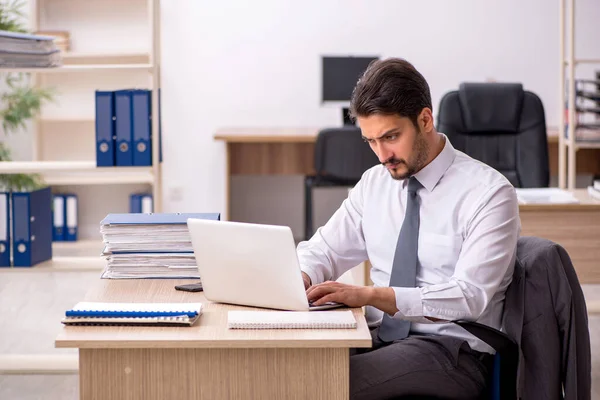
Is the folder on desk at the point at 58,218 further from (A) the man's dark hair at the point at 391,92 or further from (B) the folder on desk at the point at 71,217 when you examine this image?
(A) the man's dark hair at the point at 391,92

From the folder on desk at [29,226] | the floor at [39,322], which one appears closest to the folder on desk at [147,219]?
the floor at [39,322]

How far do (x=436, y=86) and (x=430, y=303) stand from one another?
4397 mm

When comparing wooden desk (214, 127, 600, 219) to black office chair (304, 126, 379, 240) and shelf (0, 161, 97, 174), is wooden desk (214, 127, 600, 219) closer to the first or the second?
black office chair (304, 126, 379, 240)

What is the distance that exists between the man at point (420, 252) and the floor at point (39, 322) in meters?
1.35

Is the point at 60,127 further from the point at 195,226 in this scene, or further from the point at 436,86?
the point at 195,226

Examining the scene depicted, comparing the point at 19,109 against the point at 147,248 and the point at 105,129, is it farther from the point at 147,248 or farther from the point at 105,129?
the point at 147,248

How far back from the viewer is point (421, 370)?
6.28 ft

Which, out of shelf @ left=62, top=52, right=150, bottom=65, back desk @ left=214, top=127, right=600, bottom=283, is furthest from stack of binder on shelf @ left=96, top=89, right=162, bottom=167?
shelf @ left=62, top=52, right=150, bottom=65

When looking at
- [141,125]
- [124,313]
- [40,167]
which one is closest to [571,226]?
[141,125]

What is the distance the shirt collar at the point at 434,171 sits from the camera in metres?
2.09

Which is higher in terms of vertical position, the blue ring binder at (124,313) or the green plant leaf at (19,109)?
the green plant leaf at (19,109)

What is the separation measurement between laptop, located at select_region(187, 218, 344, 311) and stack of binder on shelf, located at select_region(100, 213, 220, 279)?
253 millimetres

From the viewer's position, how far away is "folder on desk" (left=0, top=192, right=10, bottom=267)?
3362 millimetres

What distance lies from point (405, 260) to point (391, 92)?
1.27 ft
